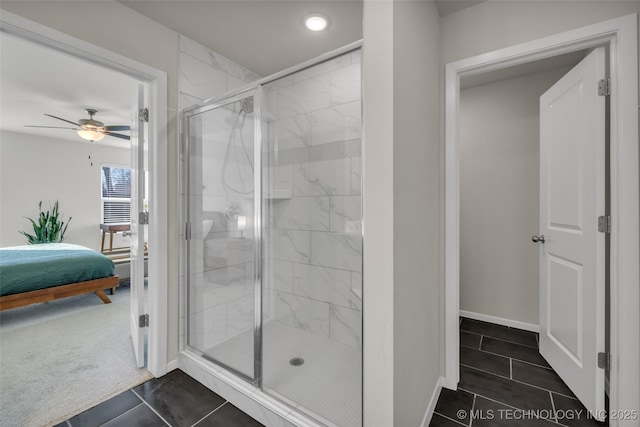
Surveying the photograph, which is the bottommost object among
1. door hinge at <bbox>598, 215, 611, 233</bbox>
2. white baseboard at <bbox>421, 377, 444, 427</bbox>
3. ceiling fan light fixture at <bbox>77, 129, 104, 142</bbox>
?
white baseboard at <bbox>421, 377, 444, 427</bbox>

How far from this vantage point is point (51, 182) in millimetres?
5336

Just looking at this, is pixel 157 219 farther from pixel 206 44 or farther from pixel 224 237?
pixel 206 44

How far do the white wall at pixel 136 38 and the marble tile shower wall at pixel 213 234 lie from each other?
10 centimetres

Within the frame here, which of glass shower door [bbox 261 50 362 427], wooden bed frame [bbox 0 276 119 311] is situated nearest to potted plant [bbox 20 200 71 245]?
wooden bed frame [bbox 0 276 119 311]

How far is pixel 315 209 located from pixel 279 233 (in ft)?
1.11

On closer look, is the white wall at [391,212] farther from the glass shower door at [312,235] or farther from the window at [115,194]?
the window at [115,194]

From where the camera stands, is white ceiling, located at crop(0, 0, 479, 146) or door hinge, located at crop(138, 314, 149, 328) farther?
door hinge, located at crop(138, 314, 149, 328)

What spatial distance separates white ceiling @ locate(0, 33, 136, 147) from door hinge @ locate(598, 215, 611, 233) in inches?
130

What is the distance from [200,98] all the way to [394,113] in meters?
1.79

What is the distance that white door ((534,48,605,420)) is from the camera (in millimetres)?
1608

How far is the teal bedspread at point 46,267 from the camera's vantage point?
9.72ft

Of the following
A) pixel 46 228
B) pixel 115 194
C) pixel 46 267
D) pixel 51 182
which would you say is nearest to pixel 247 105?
pixel 46 267

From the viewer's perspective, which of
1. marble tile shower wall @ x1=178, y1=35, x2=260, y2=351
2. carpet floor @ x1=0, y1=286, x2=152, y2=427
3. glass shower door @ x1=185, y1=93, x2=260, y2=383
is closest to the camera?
carpet floor @ x1=0, y1=286, x2=152, y2=427

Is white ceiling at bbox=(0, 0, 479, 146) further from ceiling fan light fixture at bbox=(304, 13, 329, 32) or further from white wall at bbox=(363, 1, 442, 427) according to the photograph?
white wall at bbox=(363, 1, 442, 427)
